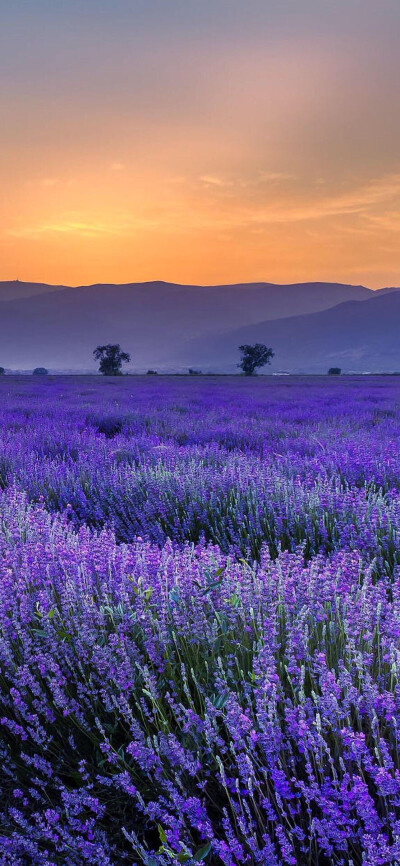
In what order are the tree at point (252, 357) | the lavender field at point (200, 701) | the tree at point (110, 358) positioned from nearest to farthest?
the lavender field at point (200, 701) → the tree at point (252, 357) → the tree at point (110, 358)

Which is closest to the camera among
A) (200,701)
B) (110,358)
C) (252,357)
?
(200,701)

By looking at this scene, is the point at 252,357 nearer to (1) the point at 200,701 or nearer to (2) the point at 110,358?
(2) the point at 110,358

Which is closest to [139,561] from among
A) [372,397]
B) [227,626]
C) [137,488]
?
[227,626]

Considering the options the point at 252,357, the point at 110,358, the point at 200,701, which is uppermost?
the point at 252,357

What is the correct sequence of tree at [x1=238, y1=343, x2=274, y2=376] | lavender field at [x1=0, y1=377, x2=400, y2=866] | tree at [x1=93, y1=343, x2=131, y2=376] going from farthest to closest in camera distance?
tree at [x1=93, y1=343, x2=131, y2=376] → tree at [x1=238, y1=343, x2=274, y2=376] → lavender field at [x1=0, y1=377, x2=400, y2=866]

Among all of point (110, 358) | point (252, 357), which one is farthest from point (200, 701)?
point (110, 358)

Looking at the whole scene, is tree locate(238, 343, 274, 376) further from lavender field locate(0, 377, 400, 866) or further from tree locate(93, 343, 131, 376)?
Result: lavender field locate(0, 377, 400, 866)

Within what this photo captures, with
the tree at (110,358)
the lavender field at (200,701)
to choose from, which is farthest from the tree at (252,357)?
the lavender field at (200,701)

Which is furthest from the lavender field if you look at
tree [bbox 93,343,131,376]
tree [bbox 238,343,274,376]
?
tree [bbox 93,343,131,376]

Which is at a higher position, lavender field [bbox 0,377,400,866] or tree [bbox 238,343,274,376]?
tree [bbox 238,343,274,376]

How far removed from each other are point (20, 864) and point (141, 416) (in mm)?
9117

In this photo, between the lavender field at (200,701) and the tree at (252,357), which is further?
the tree at (252,357)

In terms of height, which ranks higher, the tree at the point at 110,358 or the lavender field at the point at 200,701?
the tree at the point at 110,358

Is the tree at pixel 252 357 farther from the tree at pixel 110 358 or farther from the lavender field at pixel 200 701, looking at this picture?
the lavender field at pixel 200 701
